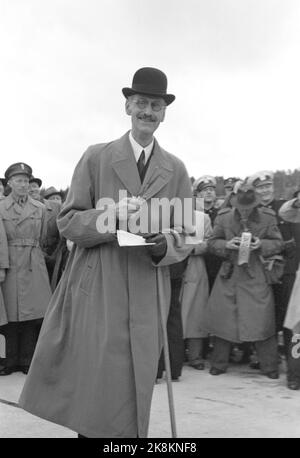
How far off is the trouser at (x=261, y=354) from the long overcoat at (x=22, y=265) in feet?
5.68

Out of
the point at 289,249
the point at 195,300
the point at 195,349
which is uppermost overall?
the point at 289,249

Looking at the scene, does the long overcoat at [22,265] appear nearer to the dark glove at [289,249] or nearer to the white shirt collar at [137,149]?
the dark glove at [289,249]

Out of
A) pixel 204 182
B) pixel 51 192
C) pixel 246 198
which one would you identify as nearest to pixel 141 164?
pixel 246 198

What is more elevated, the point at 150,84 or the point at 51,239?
the point at 150,84

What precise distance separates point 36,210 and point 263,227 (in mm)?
2196

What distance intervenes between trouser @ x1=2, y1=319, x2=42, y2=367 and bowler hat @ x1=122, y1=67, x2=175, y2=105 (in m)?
3.56

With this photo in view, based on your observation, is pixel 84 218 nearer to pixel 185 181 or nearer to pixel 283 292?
pixel 185 181

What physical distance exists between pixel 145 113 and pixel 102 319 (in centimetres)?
110

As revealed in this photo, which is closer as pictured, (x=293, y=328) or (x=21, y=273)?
(x=293, y=328)

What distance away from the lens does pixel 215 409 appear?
492 centimetres

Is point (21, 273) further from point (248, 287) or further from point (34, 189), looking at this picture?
point (34, 189)

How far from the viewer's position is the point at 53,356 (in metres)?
3.39

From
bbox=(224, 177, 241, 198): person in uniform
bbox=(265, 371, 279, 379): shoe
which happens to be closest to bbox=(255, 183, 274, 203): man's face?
bbox=(265, 371, 279, 379): shoe

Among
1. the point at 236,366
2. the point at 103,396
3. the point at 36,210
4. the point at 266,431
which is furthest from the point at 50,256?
the point at 103,396
